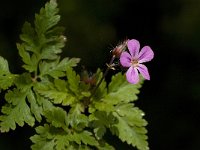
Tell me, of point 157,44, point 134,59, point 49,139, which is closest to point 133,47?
point 134,59

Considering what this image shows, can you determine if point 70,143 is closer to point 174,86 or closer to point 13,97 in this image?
point 13,97

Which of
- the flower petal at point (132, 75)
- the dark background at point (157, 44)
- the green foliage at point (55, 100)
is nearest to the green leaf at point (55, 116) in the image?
the green foliage at point (55, 100)

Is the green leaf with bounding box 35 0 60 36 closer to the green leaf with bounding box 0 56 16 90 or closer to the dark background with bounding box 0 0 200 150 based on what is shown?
the green leaf with bounding box 0 56 16 90

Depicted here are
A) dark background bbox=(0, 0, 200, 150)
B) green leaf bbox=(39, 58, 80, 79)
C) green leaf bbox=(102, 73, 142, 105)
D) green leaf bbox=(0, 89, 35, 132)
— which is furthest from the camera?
A: dark background bbox=(0, 0, 200, 150)

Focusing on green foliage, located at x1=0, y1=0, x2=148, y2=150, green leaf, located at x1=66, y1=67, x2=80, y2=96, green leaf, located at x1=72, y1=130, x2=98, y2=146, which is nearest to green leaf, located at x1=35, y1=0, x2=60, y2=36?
green foliage, located at x1=0, y1=0, x2=148, y2=150

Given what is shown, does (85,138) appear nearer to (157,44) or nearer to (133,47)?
(133,47)

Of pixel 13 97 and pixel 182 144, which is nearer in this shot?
pixel 13 97

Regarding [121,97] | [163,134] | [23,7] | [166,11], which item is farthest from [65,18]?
[121,97]
